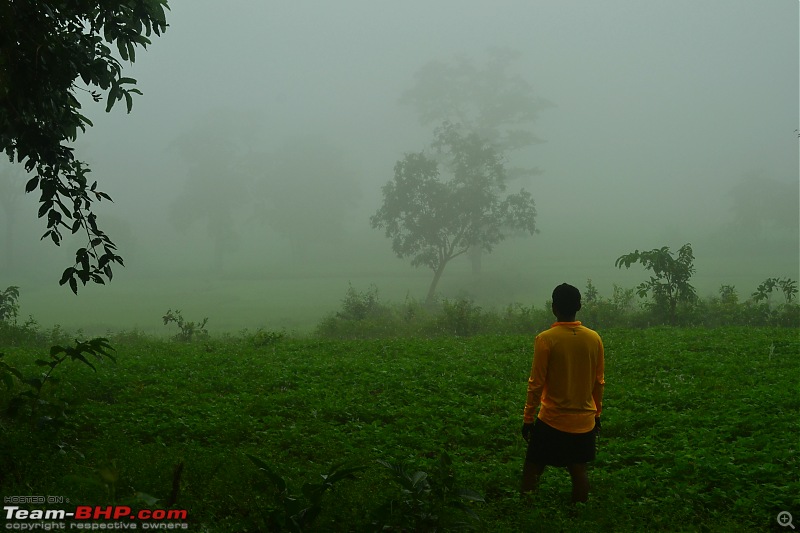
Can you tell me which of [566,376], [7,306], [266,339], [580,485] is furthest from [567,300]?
[7,306]

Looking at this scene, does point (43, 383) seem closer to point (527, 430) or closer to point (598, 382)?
point (527, 430)

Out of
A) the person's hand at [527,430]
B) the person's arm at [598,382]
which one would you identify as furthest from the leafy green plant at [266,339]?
the person's arm at [598,382]

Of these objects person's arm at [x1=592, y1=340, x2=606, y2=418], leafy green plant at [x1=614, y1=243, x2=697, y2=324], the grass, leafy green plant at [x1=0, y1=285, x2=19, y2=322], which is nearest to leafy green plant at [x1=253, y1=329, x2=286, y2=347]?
the grass

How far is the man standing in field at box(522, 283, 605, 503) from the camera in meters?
5.08

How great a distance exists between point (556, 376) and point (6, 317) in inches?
883

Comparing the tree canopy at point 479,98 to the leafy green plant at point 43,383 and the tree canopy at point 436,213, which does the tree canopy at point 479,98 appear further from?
the leafy green plant at point 43,383

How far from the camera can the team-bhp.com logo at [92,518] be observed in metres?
4.07

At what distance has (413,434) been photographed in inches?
296

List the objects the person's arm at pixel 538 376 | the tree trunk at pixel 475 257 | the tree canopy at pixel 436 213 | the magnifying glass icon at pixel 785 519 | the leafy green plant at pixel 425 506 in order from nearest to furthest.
→ the leafy green plant at pixel 425 506 < the magnifying glass icon at pixel 785 519 < the person's arm at pixel 538 376 < the tree canopy at pixel 436 213 < the tree trunk at pixel 475 257

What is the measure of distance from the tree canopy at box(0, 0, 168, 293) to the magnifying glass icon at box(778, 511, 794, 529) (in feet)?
21.4

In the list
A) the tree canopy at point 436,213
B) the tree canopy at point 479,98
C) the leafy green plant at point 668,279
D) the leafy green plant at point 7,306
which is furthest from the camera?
the tree canopy at point 479,98

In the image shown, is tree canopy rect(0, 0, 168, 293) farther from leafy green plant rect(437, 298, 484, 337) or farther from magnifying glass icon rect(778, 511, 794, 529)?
leafy green plant rect(437, 298, 484, 337)

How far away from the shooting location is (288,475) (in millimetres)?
5754

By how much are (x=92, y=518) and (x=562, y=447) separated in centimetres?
369
